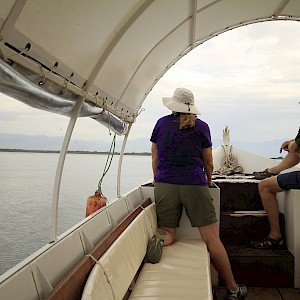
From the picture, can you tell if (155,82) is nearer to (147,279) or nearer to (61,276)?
(147,279)

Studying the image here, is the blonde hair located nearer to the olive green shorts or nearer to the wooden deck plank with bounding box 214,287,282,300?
the olive green shorts

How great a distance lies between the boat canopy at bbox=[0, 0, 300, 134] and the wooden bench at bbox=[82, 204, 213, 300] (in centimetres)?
86

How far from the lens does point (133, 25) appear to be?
8.58 feet

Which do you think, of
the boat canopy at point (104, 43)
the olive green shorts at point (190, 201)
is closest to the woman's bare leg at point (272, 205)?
the olive green shorts at point (190, 201)

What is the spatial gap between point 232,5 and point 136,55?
3.75 ft

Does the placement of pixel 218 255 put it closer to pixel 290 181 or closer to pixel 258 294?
pixel 258 294

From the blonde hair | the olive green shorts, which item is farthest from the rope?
the blonde hair

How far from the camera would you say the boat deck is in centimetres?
309

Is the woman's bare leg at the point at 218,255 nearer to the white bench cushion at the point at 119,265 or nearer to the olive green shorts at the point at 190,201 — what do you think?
the olive green shorts at the point at 190,201

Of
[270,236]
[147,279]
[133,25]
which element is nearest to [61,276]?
[147,279]

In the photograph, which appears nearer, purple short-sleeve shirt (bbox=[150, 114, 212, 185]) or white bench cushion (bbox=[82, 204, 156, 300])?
white bench cushion (bbox=[82, 204, 156, 300])

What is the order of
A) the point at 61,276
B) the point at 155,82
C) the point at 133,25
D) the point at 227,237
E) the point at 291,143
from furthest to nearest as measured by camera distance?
1. the point at 155,82
2. the point at 227,237
3. the point at 291,143
4. the point at 133,25
5. the point at 61,276

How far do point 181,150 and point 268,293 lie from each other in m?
1.48

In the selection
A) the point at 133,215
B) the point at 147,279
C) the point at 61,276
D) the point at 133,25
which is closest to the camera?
the point at 61,276
